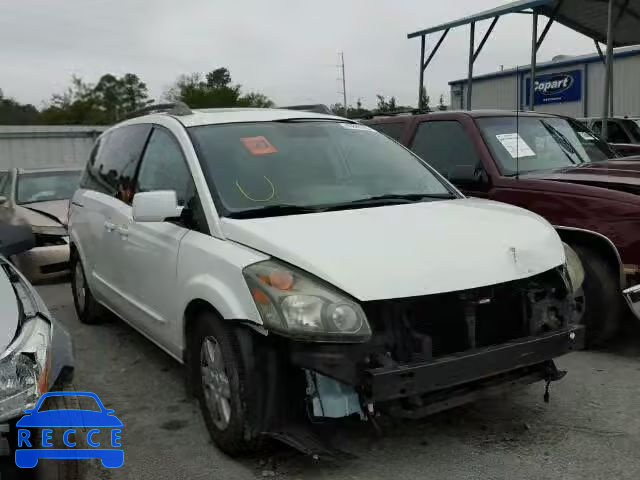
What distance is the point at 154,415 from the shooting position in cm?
381

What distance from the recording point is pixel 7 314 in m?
2.43

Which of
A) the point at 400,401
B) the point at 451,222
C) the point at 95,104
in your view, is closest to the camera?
the point at 400,401

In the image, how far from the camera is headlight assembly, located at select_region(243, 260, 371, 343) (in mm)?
2734

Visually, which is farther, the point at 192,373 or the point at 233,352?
the point at 192,373

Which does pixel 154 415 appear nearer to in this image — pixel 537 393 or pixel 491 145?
pixel 537 393

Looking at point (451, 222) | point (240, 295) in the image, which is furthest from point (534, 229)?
point (240, 295)

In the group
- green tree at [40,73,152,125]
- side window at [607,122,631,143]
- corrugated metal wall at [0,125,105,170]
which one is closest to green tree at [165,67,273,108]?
green tree at [40,73,152,125]

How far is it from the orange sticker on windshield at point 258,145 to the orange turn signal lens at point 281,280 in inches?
48.4

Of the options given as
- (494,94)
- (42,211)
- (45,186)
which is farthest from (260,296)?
(494,94)

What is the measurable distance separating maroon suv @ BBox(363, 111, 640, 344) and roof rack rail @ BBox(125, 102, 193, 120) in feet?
7.19

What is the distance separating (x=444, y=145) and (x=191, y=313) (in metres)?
3.37

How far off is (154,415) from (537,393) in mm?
2208

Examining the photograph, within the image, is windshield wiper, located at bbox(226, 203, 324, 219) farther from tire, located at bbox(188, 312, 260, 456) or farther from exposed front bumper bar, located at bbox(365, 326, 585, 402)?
exposed front bumper bar, located at bbox(365, 326, 585, 402)

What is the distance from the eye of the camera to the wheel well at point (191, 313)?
10.8 ft
